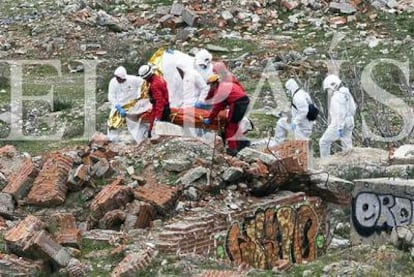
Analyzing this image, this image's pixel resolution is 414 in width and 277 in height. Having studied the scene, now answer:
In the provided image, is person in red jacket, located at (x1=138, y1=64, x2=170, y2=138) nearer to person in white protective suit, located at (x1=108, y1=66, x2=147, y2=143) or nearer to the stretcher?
the stretcher

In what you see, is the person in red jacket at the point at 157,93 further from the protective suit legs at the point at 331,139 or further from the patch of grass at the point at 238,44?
the patch of grass at the point at 238,44

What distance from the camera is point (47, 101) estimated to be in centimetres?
2059

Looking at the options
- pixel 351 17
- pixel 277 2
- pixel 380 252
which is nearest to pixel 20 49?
pixel 277 2

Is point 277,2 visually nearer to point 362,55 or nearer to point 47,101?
point 362,55

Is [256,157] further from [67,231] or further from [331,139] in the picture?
[331,139]

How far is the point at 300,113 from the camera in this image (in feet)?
46.1

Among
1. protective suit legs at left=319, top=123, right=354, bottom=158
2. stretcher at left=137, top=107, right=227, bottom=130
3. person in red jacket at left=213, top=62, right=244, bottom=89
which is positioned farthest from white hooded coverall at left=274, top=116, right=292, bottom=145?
stretcher at left=137, top=107, right=227, bottom=130

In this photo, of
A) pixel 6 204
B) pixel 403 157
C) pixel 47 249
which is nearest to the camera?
pixel 47 249

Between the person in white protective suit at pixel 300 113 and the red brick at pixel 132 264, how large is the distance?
5.85 meters

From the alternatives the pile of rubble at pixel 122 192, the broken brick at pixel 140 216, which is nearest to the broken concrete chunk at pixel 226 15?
the pile of rubble at pixel 122 192

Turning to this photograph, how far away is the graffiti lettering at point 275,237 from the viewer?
379 inches

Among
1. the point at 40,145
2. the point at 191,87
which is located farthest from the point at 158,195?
the point at 40,145

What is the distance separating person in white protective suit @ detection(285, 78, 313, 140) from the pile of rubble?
2432mm

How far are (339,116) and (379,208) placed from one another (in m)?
4.13
